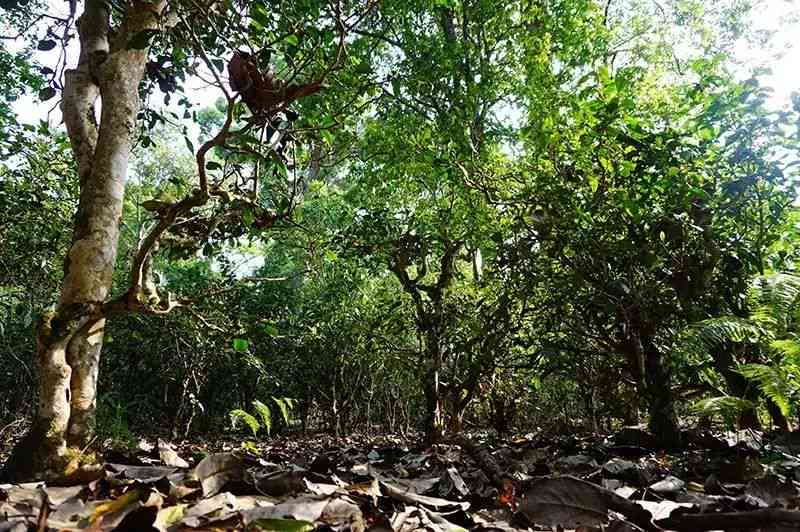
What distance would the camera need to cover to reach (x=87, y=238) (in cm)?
216

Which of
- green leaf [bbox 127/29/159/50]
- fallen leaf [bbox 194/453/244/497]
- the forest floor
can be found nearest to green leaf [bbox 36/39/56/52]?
green leaf [bbox 127/29/159/50]

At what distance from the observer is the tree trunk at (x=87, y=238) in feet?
6.29

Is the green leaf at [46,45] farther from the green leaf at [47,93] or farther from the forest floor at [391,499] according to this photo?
the forest floor at [391,499]

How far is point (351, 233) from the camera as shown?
16.7ft

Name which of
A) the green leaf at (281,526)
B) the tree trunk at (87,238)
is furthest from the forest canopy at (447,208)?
the green leaf at (281,526)

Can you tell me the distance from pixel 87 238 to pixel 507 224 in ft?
10.7

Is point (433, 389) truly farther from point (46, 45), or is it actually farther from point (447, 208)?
point (46, 45)

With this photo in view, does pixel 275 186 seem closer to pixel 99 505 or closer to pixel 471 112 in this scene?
pixel 471 112

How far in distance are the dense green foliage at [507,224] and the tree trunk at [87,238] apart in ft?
0.77

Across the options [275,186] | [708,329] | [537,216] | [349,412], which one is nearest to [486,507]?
[708,329]

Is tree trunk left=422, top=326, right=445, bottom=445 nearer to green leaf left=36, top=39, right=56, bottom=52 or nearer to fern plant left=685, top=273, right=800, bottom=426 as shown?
fern plant left=685, top=273, right=800, bottom=426

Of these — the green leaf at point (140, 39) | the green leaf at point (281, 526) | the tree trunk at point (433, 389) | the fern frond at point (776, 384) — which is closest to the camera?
the green leaf at point (281, 526)

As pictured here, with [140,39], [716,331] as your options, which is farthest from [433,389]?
[140,39]

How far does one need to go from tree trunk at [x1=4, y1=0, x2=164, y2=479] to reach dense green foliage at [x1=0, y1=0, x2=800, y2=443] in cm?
24
